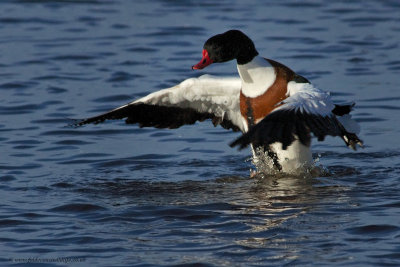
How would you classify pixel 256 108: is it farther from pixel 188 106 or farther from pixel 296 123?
pixel 296 123

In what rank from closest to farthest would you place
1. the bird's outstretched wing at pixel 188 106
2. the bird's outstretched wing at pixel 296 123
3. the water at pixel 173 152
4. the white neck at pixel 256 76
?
1. the water at pixel 173 152
2. the bird's outstretched wing at pixel 296 123
3. the white neck at pixel 256 76
4. the bird's outstretched wing at pixel 188 106

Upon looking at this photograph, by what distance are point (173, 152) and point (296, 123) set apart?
2.92m

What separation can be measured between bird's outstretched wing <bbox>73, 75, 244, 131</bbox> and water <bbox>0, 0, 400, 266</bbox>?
0.43m

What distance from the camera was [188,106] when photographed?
30.9ft

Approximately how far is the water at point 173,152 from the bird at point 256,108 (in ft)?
1.13

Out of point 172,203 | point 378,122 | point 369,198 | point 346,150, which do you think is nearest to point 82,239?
point 172,203

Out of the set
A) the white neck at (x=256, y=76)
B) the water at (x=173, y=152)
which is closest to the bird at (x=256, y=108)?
the white neck at (x=256, y=76)

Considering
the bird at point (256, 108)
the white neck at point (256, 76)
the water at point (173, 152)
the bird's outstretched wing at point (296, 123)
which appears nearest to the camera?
the water at point (173, 152)

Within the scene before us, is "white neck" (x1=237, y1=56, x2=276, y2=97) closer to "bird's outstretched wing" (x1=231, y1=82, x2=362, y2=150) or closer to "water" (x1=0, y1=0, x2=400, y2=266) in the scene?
"bird's outstretched wing" (x1=231, y1=82, x2=362, y2=150)

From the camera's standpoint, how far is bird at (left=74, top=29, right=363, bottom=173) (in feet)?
23.7

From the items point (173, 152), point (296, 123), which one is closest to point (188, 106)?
point (173, 152)

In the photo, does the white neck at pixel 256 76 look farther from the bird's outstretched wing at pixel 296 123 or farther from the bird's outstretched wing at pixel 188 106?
the bird's outstretched wing at pixel 296 123

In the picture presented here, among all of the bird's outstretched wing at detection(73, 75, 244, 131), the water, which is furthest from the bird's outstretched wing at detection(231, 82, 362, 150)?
the bird's outstretched wing at detection(73, 75, 244, 131)

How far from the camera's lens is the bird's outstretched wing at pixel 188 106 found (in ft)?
29.7
